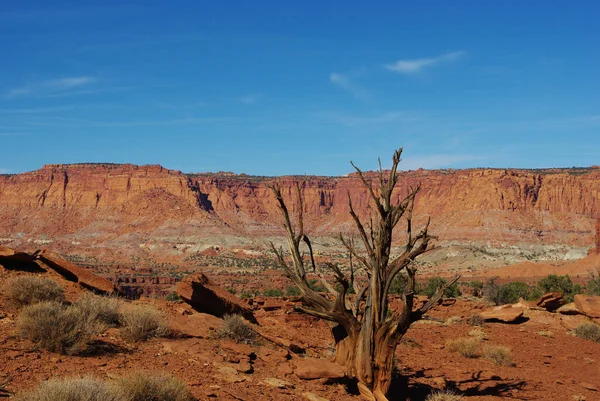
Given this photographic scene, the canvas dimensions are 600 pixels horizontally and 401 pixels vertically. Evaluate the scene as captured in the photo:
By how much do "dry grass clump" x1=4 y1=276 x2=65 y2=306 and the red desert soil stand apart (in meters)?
0.22

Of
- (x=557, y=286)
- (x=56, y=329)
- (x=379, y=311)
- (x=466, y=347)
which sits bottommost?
(x=557, y=286)

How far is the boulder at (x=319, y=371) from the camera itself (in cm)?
905

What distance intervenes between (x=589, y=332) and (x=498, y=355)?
647cm

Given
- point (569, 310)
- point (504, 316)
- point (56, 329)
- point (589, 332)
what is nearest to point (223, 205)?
point (569, 310)

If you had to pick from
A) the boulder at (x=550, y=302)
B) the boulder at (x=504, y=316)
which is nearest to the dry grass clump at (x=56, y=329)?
the boulder at (x=504, y=316)

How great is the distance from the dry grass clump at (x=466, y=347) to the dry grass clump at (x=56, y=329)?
32.1 ft

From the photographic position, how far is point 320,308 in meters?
9.40

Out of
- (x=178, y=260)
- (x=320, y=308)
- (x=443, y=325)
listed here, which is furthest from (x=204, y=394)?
(x=178, y=260)

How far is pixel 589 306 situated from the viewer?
2164 cm

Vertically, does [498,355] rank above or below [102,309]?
below

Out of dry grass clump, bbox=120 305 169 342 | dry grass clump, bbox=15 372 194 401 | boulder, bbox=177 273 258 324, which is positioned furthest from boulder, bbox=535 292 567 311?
dry grass clump, bbox=15 372 194 401

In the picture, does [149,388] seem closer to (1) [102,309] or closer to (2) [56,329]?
(2) [56,329]

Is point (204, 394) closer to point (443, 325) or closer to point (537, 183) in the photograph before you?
point (443, 325)

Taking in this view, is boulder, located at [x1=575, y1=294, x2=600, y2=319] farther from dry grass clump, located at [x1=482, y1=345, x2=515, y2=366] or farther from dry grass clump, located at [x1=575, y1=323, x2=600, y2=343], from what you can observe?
dry grass clump, located at [x1=482, y1=345, x2=515, y2=366]
